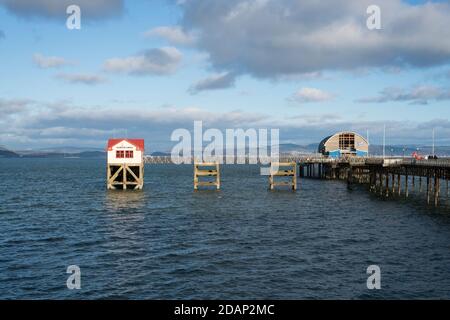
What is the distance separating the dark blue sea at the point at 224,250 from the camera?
23.3 metres

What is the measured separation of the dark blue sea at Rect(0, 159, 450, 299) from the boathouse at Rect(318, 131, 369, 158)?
55317 millimetres

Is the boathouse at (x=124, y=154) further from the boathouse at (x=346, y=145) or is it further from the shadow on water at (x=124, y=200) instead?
the boathouse at (x=346, y=145)

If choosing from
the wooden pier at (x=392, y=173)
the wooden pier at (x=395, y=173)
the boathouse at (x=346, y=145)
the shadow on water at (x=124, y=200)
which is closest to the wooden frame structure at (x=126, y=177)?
the shadow on water at (x=124, y=200)

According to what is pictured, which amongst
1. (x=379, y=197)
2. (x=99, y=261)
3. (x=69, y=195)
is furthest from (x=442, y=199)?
(x=69, y=195)

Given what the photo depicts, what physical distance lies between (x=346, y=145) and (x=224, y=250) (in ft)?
287

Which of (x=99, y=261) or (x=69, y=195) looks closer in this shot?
(x=99, y=261)

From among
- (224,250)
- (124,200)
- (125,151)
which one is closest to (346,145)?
(125,151)

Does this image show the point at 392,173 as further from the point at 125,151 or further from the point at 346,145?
the point at 346,145

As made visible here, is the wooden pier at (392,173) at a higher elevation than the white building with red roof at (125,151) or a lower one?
lower

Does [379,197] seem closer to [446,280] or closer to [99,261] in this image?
[446,280]

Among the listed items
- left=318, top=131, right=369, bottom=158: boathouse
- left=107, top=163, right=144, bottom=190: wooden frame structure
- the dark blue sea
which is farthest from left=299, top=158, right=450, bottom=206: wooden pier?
left=107, top=163, right=144, bottom=190: wooden frame structure

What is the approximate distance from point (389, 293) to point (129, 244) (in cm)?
1832

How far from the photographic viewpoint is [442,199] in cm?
5897

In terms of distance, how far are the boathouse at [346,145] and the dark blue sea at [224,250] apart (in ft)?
181
